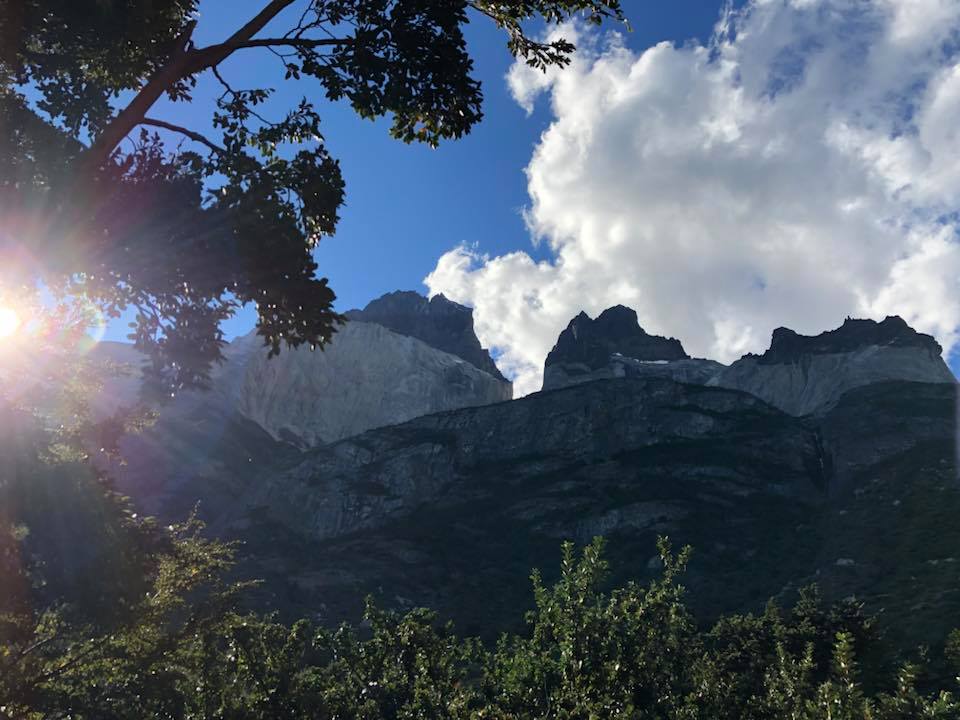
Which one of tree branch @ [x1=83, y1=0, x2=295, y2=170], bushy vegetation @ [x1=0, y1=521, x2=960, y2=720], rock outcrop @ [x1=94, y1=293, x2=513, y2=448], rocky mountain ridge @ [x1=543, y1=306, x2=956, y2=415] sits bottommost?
bushy vegetation @ [x1=0, y1=521, x2=960, y2=720]

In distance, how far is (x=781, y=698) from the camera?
1483 cm

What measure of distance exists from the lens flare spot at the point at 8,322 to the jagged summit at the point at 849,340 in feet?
571

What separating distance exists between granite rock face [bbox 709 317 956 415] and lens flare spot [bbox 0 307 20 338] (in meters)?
153

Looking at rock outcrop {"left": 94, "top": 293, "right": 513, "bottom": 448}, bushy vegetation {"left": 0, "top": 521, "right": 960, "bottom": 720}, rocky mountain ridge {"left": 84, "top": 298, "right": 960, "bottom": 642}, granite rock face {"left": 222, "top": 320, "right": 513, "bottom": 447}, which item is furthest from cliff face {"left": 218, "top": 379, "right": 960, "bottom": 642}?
bushy vegetation {"left": 0, "top": 521, "right": 960, "bottom": 720}

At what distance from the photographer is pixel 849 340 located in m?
163

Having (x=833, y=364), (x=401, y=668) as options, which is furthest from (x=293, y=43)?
(x=833, y=364)

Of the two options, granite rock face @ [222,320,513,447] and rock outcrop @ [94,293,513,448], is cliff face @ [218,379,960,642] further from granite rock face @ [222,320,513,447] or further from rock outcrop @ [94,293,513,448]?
granite rock face @ [222,320,513,447]

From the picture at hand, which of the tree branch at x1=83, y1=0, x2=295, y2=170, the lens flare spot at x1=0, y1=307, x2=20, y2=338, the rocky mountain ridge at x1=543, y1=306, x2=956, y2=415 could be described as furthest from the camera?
the rocky mountain ridge at x1=543, y1=306, x2=956, y2=415

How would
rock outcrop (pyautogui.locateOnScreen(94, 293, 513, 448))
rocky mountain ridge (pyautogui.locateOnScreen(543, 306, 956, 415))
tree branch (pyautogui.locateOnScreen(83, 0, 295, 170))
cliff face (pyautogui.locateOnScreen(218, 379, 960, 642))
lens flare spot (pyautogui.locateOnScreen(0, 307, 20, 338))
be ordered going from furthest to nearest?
rock outcrop (pyautogui.locateOnScreen(94, 293, 513, 448)), rocky mountain ridge (pyautogui.locateOnScreen(543, 306, 956, 415)), cliff face (pyautogui.locateOnScreen(218, 379, 960, 642)), lens flare spot (pyautogui.locateOnScreen(0, 307, 20, 338)), tree branch (pyautogui.locateOnScreen(83, 0, 295, 170))

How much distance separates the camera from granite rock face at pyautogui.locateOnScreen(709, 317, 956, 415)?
14838 cm

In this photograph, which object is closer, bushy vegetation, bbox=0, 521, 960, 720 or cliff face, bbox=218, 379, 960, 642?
bushy vegetation, bbox=0, 521, 960, 720

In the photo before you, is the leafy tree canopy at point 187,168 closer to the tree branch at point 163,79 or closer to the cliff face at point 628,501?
the tree branch at point 163,79

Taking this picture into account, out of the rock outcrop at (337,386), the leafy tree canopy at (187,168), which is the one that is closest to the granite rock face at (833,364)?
the rock outcrop at (337,386)

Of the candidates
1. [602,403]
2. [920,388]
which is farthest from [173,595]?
[920,388]
